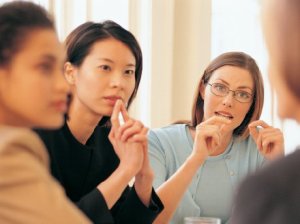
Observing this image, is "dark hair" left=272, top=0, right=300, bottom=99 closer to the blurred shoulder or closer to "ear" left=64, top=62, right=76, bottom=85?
the blurred shoulder

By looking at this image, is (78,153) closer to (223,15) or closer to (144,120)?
(144,120)

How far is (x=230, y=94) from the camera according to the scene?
216 centimetres

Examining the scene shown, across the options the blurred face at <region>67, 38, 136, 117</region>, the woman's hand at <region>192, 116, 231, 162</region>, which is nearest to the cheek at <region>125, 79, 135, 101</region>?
the blurred face at <region>67, 38, 136, 117</region>

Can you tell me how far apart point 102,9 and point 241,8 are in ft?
2.55

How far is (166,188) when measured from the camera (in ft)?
5.99

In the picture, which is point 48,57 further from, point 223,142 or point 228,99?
point 223,142

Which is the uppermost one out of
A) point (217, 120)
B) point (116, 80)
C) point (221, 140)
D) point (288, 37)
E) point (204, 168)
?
point (288, 37)

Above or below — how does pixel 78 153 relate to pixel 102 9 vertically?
below

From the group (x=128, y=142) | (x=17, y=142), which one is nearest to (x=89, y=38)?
(x=128, y=142)

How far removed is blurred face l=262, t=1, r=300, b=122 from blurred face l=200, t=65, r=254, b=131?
4.28 feet

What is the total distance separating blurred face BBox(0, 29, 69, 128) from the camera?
0.86 metres

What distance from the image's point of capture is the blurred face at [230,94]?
7.11ft

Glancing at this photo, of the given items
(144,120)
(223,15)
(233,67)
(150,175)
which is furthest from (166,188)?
(223,15)

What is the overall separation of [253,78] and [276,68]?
1.42 metres
